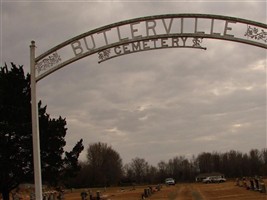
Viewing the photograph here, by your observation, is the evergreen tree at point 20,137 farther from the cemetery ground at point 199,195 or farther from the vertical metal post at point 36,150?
the cemetery ground at point 199,195

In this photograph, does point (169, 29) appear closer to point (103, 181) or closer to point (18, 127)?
point (18, 127)

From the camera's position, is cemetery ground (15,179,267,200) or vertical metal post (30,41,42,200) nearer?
vertical metal post (30,41,42,200)

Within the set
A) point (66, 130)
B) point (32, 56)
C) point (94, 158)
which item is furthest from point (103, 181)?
point (32, 56)

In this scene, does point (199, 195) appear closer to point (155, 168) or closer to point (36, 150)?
point (36, 150)

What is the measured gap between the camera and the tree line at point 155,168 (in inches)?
4369

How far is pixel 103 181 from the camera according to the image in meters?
109

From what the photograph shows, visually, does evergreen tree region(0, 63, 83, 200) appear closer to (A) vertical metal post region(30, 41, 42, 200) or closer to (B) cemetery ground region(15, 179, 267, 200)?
(A) vertical metal post region(30, 41, 42, 200)

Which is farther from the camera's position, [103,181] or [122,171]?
[122,171]

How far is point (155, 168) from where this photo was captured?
14462 centimetres

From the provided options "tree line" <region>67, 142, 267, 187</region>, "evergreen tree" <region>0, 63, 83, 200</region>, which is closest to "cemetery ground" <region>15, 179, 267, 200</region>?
"evergreen tree" <region>0, 63, 83, 200</region>

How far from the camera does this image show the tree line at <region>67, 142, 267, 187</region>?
111 metres

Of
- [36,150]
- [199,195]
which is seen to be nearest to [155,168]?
[199,195]

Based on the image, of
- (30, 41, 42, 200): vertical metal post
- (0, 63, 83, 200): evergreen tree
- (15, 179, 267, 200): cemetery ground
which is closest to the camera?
(30, 41, 42, 200): vertical metal post

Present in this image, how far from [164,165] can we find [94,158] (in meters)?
33.2
